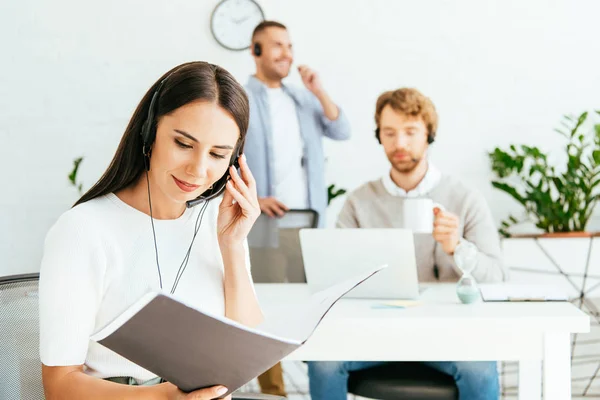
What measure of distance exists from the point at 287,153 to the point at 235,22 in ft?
2.55

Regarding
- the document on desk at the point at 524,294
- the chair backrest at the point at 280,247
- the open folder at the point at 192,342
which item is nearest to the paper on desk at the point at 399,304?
the document on desk at the point at 524,294

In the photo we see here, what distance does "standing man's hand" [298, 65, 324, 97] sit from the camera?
146 inches

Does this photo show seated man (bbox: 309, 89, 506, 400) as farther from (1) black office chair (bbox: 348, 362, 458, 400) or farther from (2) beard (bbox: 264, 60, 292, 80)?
(2) beard (bbox: 264, 60, 292, 80)

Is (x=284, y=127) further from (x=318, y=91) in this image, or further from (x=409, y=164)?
(x=409, y=164)

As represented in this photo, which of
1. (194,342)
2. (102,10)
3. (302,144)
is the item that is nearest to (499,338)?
(194,342)

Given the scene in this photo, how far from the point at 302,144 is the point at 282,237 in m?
0.73

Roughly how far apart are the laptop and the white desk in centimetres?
17

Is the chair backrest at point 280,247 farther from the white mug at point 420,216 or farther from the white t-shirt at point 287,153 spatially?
the white mug at point 420,216

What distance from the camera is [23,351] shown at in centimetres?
Result: 132

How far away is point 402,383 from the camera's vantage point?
1.97 m

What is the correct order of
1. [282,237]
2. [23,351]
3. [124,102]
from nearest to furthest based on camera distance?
[23,351], [282,237], [124,102]

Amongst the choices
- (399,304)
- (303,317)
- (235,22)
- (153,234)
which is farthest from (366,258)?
(235,22)

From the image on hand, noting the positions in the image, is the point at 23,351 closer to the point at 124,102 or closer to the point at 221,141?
the point at 221,141

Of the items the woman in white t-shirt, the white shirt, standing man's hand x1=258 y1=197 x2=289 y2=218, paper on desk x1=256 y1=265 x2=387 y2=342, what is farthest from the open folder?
standing man's hand x1=258 y1=197 x2=289 y2=218
